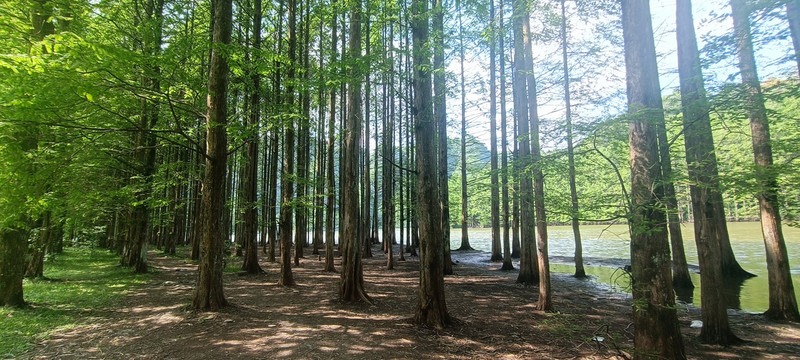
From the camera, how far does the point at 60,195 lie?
750 cm

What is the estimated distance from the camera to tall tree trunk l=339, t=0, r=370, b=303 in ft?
26.0

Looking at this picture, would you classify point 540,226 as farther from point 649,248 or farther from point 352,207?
point 352,207

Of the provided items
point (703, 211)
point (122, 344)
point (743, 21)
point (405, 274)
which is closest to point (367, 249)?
point (405, 274)

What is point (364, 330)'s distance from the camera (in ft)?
19.7

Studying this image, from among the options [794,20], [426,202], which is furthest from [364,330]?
[794,20]

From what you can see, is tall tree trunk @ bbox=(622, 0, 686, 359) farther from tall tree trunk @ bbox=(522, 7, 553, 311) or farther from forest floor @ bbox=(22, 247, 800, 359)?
tall tree trunk @ bbox=(522, 7, 553, 311)

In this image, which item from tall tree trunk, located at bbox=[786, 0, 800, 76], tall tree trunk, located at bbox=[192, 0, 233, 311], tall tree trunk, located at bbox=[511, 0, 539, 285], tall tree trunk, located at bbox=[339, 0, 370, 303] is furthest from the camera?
tall tree trunk, located at bbox=[511, 0, 539, 285]

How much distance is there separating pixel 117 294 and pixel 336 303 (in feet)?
19.2

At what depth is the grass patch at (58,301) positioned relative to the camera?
5301 mm

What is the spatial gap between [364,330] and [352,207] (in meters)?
3.04

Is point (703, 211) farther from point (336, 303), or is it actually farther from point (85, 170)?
point (85, 170)

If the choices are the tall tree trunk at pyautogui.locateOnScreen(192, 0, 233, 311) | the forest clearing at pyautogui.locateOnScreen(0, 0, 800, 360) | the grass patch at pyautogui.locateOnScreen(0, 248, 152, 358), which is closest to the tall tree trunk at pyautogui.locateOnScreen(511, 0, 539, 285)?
the forest clearing at pyautogui.locateOnScreen(0, 0, 800, 360)

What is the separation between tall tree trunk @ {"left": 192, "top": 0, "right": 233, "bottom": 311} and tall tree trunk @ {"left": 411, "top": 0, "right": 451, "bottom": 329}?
4.16 metres

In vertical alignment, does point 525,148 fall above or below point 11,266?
above
